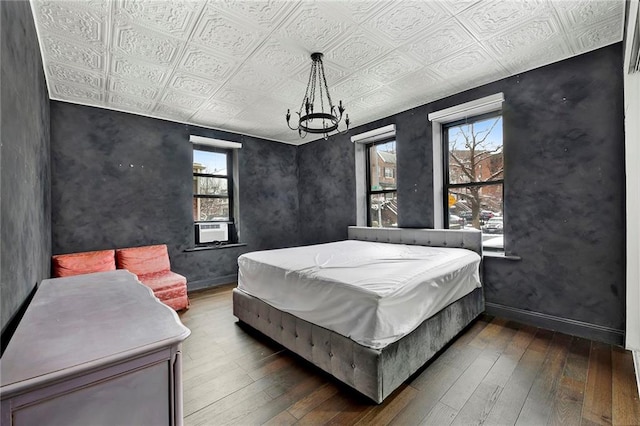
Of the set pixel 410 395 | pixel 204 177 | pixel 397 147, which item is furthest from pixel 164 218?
pixel 410 395

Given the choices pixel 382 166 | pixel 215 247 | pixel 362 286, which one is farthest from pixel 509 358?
pixel 215 247

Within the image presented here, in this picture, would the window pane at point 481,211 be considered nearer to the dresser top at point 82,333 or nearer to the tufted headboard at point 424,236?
the tufted headboard at point 424,236

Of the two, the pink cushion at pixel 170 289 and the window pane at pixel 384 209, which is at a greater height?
the window pane at pixel 384 209

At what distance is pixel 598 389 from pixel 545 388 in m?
0.34

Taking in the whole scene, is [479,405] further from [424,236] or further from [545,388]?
[424,236]

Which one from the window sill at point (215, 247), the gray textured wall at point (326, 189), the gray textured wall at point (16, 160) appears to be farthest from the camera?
the gray textured wall at point (326, 189)

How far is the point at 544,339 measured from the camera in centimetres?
260

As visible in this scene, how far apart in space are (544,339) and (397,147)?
2.89 m

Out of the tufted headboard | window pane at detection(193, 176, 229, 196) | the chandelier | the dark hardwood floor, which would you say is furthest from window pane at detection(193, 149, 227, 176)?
the dark hardwood floor

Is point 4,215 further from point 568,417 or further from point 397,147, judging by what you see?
point 397,147

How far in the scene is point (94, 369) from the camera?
0.82 metres

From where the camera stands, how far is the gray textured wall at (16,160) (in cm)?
118

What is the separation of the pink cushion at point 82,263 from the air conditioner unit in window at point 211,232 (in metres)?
1.31

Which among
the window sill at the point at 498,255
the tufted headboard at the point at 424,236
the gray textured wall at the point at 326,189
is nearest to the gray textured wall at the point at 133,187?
the gray textured wall at the point at 326,189
